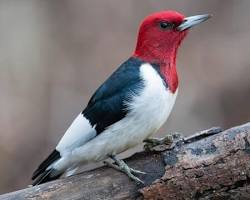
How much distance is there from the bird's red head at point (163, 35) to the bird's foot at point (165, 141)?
443mm

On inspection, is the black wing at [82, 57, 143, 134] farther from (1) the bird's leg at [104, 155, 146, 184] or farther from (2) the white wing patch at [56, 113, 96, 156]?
(1) the bird's leg at [104, 155, 146, 184]

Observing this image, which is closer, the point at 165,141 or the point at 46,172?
the point at 165,141

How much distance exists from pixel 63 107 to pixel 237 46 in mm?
2047

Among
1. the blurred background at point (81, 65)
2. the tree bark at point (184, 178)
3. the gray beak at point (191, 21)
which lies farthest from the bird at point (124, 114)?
the blurred background at point (81, 65)

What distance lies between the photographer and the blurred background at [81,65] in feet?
25.3

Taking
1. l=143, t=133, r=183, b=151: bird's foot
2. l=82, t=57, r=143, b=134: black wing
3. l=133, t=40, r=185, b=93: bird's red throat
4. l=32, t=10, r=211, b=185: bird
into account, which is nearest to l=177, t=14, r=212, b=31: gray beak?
l=32, t=10, r=211, b=185: bird

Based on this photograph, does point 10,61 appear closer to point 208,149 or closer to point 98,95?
point 98,95

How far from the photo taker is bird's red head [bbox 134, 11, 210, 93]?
15.0ft

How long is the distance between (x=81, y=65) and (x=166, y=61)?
386 cm

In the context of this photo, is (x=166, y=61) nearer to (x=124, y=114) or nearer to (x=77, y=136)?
(x=124, y=114)

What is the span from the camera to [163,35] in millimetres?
4633

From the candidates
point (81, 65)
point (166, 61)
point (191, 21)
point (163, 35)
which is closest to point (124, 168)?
point (166, 61)

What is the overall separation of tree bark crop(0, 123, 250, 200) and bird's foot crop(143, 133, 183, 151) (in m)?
0.04

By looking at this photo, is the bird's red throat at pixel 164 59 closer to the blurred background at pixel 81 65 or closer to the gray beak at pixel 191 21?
the gray beak at pixel 191 21
